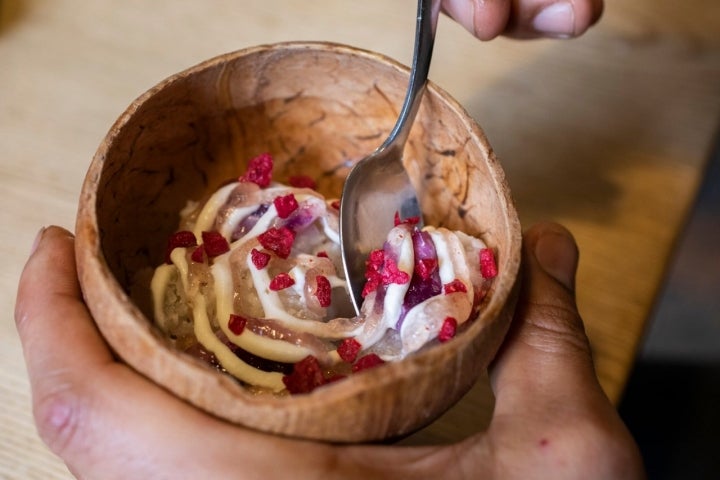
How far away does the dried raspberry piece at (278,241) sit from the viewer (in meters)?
0.84

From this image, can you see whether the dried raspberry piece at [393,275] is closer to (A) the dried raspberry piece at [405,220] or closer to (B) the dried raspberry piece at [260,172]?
(A) the dried raspberry piece at [405,220]

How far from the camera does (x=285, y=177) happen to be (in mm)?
1007

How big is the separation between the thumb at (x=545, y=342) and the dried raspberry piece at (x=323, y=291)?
0.19m

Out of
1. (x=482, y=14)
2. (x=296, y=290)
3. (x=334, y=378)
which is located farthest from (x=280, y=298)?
(x=482, y=14)

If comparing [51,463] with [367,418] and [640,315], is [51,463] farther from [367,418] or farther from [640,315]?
[640,315]

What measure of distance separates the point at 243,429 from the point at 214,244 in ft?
1.00

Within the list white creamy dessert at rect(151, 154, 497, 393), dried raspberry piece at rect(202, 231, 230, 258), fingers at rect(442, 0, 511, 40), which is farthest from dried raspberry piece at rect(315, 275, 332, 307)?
fingers at rect(442, 0, 511, 40)

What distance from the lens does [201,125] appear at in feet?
3.04

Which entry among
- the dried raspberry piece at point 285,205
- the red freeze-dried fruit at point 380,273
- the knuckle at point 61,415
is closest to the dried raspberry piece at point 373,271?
the red freeze-dried fruit at point 380,273

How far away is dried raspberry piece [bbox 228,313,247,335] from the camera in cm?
76

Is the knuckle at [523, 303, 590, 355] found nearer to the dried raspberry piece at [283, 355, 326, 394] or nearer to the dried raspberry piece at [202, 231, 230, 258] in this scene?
the dried raspberry piece at [283, 355, 326, 394]

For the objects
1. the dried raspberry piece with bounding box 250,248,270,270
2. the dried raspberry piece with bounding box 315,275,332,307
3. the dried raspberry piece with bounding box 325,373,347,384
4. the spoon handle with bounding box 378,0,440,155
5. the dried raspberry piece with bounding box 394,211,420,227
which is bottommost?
the dried raspberry piece with bounding box 325,373,347,384

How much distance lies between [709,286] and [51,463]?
1616 millimetres

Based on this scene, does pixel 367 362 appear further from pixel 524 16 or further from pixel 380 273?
pixel 524 16
